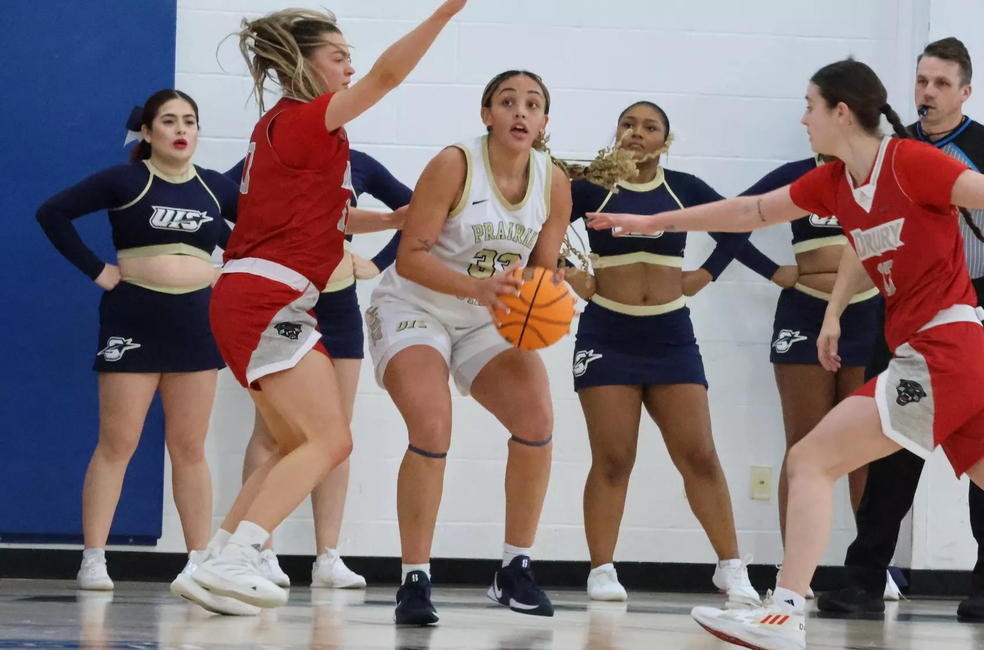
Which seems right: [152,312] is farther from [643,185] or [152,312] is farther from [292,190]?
[643,185]

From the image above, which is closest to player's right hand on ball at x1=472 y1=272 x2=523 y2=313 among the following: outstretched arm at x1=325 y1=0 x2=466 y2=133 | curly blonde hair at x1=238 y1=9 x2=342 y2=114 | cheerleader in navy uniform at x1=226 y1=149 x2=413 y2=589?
outstretched arm at x1=325 y1=0 x2=466 y2=133

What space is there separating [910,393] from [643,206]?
228cm

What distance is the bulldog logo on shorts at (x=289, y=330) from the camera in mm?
3658

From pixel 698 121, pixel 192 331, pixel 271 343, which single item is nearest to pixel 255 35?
pixel 271 343

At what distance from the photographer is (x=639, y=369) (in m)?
5.23

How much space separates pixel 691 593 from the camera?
6160 millimetres

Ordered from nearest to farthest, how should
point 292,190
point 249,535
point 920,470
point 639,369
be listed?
point 249,535 < point 292,190 < point 920,470 < point 639,369

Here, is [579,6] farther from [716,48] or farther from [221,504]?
[221,504]

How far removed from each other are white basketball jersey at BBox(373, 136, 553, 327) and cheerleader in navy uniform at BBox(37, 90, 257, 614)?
1.58 metres

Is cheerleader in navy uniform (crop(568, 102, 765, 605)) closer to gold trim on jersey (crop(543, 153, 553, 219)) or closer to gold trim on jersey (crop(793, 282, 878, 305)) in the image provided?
gold trim on jersey (crop(793, 282, 878, 305))

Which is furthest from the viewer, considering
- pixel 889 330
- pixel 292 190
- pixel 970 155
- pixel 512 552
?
pixel 970 155

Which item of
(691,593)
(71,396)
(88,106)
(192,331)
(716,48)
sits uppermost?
(716,48)

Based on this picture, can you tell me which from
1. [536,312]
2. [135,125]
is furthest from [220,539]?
[135,125]

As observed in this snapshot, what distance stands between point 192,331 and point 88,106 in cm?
138
